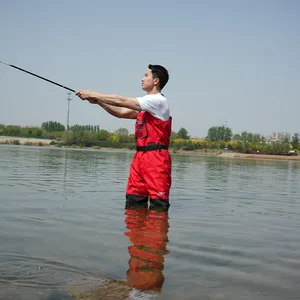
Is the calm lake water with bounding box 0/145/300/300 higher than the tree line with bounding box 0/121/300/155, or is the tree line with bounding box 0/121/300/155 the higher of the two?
the tree line with bounding box 0/121/300/155

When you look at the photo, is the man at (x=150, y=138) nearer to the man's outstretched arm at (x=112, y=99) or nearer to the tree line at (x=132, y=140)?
the man's outstretched arm at (x=112, y=99)

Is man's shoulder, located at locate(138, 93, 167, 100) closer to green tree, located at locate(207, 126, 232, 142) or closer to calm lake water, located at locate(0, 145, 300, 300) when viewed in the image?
calm lake water, located at locate(0, 145, 300, 300)

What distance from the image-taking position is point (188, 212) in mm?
7262

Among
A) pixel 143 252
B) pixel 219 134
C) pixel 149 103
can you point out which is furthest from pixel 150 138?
pixel 219 134

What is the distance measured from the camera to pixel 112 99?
548 cm

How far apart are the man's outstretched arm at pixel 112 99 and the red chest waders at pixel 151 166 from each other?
0.37 meters

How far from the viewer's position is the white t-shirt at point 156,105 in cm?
564

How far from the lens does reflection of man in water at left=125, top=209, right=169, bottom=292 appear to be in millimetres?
3241

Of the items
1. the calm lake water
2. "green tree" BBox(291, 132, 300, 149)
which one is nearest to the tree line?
"green tree" BBox(291, 132, 300, 149)

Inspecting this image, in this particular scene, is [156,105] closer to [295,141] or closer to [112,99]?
[112,99]

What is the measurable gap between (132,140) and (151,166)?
150 meters

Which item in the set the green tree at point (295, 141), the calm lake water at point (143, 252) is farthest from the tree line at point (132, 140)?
the calm lake water at point (143, 252)

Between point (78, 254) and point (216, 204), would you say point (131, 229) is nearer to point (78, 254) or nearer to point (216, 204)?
point (78, 254)

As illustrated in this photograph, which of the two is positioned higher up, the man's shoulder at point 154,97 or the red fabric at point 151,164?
the man's shoulder at point 154,97
